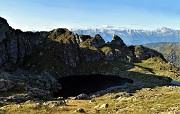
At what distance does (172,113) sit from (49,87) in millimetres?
149957

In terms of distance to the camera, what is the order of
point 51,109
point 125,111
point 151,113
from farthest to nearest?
point 51,109 → point 125,111 → point 151,113

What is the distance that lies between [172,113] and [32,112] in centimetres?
2650

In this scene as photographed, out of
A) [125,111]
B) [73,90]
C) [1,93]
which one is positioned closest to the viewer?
[125,111]

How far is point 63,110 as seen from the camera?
58781 millimetres

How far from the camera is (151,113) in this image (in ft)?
161

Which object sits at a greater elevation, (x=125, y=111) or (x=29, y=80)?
(x=125, y=111)

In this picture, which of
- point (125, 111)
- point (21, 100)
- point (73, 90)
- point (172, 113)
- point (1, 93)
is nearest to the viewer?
point (172, 113)

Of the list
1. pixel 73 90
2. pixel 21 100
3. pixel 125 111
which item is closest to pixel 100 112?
pixel 125 111

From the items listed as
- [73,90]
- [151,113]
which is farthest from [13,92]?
[73,90]

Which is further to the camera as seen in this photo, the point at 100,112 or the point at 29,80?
the point at 29,80

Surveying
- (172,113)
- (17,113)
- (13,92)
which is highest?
(172,113)

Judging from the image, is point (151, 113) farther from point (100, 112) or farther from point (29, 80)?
point (29, 80)

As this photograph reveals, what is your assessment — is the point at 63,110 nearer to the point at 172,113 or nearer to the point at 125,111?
the point at 125,111

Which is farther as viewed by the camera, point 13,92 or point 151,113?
point 13,92
